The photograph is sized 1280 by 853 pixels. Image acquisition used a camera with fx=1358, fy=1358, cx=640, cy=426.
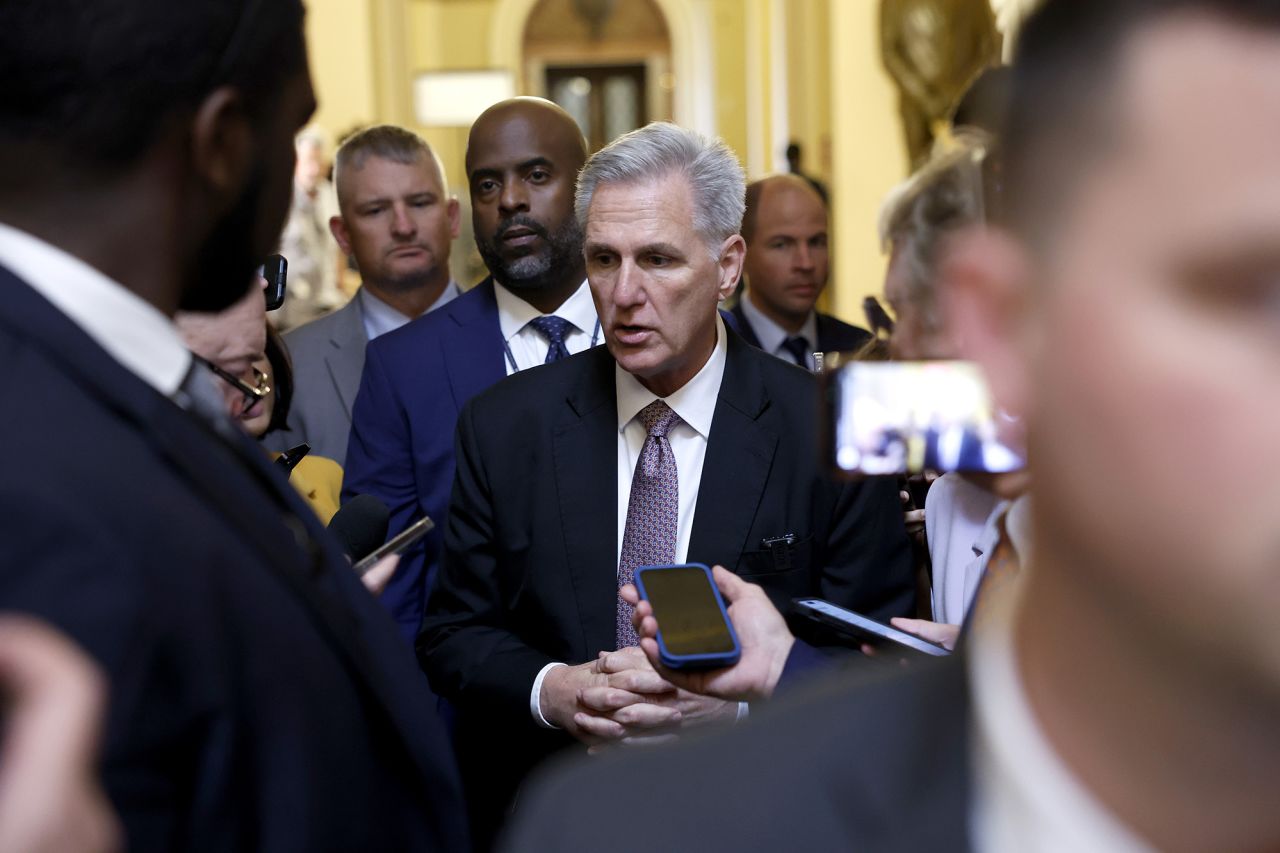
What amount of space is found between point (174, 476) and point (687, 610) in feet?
3.45

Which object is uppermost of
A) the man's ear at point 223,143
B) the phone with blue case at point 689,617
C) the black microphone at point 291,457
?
the man's ear at point 223,143

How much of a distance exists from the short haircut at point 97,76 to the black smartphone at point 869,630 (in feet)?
3.75

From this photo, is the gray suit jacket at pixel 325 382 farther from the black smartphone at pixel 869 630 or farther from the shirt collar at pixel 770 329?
the black smartphone at pixel 869 630

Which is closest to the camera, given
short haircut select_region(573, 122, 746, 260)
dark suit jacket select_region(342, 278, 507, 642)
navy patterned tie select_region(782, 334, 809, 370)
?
short haircut select_region(573, 122, 746, 260)

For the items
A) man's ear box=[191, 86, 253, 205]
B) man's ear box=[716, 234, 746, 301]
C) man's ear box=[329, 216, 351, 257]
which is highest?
man's ear box=[191, 86, 253, 205]

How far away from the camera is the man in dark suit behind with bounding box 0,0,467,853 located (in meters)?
1.06

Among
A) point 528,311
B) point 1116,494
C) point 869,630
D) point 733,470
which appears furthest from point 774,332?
point 1116,494

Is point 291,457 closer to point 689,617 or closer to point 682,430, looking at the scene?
point 682,430

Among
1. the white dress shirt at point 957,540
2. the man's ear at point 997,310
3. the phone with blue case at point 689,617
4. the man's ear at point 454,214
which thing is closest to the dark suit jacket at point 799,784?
the man's ear at point 997,310

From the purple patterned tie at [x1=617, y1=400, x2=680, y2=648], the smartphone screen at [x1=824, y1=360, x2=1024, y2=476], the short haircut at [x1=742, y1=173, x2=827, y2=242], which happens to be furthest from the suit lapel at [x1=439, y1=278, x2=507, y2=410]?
the smartphone screen at [x1=824, y1=360, x2=1024, y2=476]

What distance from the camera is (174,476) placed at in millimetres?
1183

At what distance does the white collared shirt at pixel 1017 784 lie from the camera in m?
0.74

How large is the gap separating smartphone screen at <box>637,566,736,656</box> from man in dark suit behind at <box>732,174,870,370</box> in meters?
2.60

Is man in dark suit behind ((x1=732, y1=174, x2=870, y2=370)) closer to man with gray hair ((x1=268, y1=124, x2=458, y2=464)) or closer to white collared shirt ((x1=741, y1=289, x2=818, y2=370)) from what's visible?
white collared shirt ((x1=741, y1=289, x2=818, y2=370))
